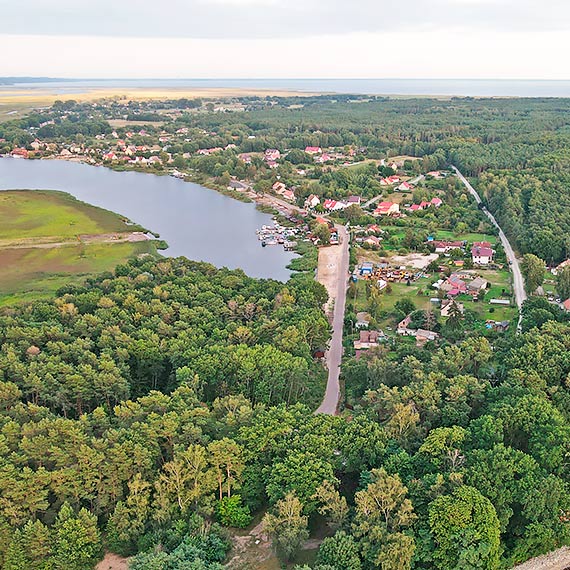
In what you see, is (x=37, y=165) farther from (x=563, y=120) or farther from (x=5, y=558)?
(x=563, y=120)

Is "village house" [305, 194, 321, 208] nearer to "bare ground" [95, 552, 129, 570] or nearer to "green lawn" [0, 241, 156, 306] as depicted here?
"green lawn" [0, 241, 156, 306]

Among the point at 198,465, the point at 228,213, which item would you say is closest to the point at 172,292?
the point at 198,465

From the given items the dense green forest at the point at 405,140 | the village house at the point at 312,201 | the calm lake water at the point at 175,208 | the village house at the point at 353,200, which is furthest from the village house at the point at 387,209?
the calm lake water at the point at 175,208

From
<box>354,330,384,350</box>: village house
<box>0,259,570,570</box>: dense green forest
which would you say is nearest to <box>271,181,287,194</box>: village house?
<box>354,330,384,350</box>: village house

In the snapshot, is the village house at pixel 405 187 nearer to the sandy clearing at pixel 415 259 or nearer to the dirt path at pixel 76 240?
the sandy clearing at pixel 415 259

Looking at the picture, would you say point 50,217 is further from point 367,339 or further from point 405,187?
point 405,187


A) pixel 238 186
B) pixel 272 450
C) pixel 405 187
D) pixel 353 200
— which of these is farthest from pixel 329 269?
pixel 238 186
